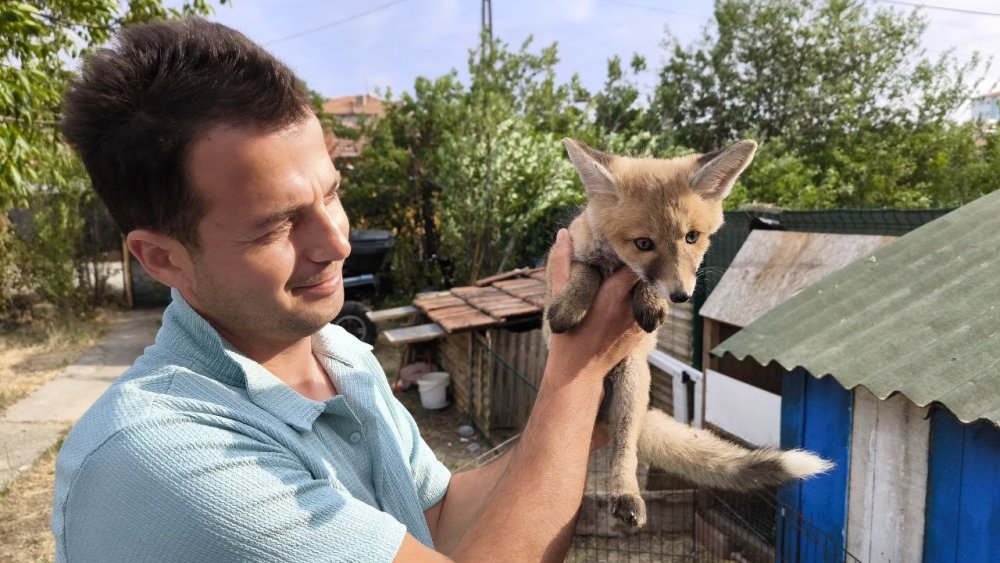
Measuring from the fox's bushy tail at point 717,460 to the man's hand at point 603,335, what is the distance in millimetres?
729

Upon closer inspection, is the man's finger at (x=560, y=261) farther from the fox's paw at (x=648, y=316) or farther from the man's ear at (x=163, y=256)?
the man's ear at (x=163, y=256)

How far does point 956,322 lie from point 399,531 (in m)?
3.28

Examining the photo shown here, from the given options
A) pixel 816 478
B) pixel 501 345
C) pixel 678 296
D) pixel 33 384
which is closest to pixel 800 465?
pixel 678 296

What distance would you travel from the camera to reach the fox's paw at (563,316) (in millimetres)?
2082

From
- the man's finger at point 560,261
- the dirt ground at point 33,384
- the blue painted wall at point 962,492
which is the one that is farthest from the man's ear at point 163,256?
the dirt ground at point 33,384

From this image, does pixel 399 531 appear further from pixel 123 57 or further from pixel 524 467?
pixel 123 57

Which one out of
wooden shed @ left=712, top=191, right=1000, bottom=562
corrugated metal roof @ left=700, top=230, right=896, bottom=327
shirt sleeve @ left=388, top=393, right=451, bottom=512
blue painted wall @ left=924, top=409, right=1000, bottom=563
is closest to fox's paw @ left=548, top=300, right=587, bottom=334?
shirt sleeve @ left=388, top=393, right=451, bottom=512

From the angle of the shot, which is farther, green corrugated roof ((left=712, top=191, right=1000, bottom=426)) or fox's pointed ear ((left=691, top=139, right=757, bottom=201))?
green corrugated roof ((left=712, top=191, right=1000, bottom=426))

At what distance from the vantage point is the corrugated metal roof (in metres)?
5.02

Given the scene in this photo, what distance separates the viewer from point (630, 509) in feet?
7.69

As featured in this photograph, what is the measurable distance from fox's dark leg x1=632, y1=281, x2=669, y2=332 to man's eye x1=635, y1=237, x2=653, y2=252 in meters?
0.18

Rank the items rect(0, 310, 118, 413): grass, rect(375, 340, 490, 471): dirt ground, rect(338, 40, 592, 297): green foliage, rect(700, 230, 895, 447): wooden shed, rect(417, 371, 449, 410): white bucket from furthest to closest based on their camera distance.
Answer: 1. rect(338, 40, 592, 297): green foliage
2. rect(0, 310, 118, 413): grass
3. rect(417, 371, 449, 410): white bucket
4. rect(375, 340, 490, 471): dirt ground
5. rect(700, 230, 895, 447): wooden shed

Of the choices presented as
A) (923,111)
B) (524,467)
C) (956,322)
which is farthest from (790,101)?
(524,467)

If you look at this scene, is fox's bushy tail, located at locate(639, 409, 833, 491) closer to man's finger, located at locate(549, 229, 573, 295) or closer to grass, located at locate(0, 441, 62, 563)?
man's finger, located at locate(549, 229, 573, 295)
